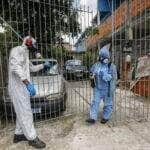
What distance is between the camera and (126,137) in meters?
7.03

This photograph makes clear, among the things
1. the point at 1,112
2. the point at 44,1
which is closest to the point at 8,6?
the point at 44,1

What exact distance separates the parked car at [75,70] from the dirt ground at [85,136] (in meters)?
1.03

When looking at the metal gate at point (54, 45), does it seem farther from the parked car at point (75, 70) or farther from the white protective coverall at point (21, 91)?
the white protective coverall at point (21, 91)

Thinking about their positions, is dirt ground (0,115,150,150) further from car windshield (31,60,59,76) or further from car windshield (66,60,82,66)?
car windshield (66,60,82,66)

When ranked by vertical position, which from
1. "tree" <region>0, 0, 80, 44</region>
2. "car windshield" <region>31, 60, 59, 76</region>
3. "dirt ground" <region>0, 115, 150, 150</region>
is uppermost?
"tree" <region>0, 0, 80, 44</region>

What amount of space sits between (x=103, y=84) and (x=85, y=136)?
1.46 meters

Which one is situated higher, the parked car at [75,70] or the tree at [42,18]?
the tree at [42,18]

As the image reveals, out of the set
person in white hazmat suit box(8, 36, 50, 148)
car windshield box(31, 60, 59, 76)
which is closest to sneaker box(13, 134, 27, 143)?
person in white hazmat suit box(8, 36, 50, 148)

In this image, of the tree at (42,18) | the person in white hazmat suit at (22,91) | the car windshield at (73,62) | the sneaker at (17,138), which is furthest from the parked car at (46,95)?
the person in white hazmat suit at (22,91)

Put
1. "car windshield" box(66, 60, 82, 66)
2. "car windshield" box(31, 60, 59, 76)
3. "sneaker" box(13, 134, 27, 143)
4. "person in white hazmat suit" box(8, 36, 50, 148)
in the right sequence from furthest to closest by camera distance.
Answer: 1. "car windshield" box(66, 60, 82, 66)
2. "car windshield" box(31, 60, 59, 76)
3. "sneaker" box(13, 134, 27, 143)
4. "person in white hazmat suit" box(8, 36, 50, 148)

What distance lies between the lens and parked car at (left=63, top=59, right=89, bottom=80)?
8188mm

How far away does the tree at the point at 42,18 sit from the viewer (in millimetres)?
7480

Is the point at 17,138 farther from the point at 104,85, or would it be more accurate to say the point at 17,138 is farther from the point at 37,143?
the point at 104,85

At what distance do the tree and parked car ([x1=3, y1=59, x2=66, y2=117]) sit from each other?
1.99 feet
